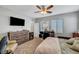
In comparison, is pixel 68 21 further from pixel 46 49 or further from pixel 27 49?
pixel 46 49

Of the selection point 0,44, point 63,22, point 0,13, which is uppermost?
point 0,13

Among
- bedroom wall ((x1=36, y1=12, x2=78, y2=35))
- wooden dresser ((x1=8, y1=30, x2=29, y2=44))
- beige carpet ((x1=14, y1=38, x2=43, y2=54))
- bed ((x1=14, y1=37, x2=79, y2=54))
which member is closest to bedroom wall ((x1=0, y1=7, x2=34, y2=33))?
wooden dresser ((x1=8, y1=30, x2=29, y2=44))

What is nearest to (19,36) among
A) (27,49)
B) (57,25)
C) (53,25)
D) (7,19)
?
(7,19)

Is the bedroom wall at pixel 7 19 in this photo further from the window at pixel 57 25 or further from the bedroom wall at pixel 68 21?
the window at pixel 57 25

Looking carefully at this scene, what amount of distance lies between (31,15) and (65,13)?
1.38m

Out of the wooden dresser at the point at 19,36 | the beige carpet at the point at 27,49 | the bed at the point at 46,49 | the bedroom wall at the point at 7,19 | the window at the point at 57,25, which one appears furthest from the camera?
the window at the point at 57,25

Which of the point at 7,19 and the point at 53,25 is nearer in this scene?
the point at 7,19

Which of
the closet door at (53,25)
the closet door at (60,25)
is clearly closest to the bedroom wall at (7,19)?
the closet door at (53,25)

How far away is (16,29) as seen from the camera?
13.1ft

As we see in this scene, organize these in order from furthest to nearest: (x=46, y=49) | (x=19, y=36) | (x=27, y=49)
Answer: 1. (x=19, y=36)
2. (x=27, y=49)
3. (x=46, y=49)

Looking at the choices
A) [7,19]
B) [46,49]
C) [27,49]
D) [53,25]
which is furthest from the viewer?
[53,25]

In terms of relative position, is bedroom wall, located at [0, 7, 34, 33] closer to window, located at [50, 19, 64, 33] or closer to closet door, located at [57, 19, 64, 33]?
window, located at [50, 19, 64, 33]
